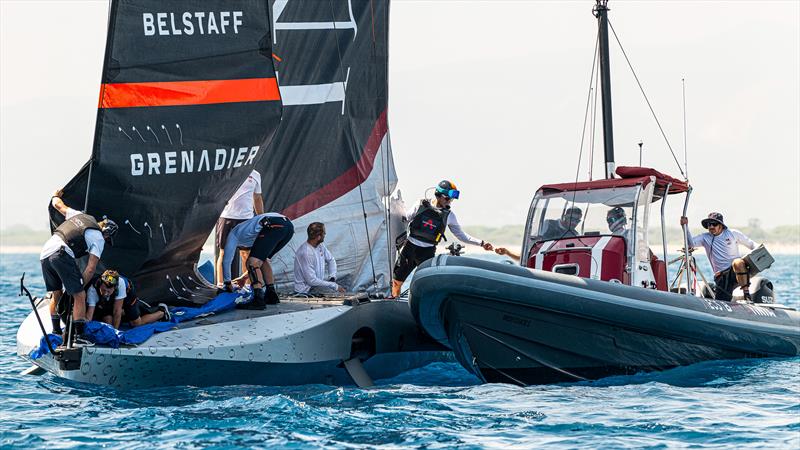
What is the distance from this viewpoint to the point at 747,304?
11.3m

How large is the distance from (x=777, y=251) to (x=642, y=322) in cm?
11266

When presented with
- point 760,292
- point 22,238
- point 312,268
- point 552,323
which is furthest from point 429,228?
point 22,238

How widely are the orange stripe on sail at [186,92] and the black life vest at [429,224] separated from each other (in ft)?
6.84

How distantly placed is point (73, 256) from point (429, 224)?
3.96 m

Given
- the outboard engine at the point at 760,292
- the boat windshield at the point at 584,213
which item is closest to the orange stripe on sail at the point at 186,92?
the boat windshield at the point at 584,213

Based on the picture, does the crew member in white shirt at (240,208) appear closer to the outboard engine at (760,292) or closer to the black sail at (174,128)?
the black sail at (174,128)

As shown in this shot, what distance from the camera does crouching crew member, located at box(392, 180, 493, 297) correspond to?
38.7 ft

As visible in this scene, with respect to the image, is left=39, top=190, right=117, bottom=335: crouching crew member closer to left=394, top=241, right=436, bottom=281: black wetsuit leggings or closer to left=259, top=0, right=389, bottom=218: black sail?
left=394, top=241, right=436, bottom=281: black wetsuit leggings

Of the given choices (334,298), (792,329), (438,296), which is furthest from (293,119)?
(792,329)

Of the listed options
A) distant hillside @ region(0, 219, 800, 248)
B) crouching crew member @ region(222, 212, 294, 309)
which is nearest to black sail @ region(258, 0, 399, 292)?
crouching crew member @ region(222, 212, 294, 309)

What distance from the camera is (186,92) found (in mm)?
10047

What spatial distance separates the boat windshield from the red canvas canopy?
4 cm

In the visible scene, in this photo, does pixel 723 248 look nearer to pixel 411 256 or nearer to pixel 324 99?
pixel 411 256

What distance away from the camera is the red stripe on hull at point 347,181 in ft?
42.8
